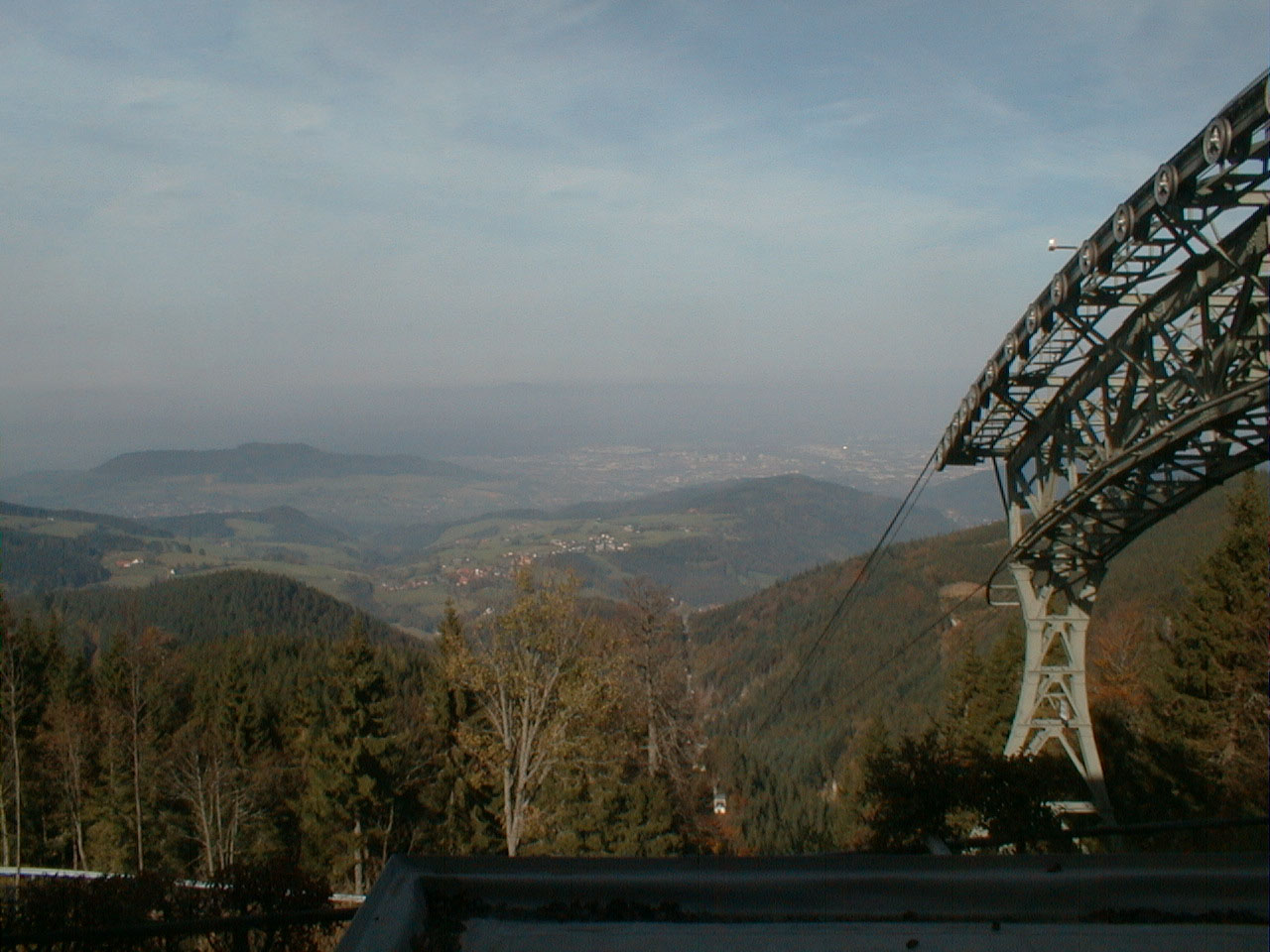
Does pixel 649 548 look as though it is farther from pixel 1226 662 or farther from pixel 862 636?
pixel 1226 662

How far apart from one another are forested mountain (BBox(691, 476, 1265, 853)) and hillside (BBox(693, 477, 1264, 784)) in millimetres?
185

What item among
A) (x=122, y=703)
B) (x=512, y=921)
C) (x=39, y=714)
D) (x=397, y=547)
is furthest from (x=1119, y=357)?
(x=397, y=547)

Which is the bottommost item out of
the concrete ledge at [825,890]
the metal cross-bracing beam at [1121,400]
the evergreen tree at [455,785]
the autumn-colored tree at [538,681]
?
the evergreen tree at [455,785]

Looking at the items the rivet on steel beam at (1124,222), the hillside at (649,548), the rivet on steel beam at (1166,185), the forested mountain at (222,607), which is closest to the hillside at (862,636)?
the rivet on steel beam at (1124,222)

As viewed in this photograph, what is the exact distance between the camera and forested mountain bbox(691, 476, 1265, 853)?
34.4 meters

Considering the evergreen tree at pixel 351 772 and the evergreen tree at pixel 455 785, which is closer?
the evergreen tree at pixel 455 785

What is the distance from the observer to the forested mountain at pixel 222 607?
255ft

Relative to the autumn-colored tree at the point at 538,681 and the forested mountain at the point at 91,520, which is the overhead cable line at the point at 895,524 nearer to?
the autumn-colored tree at the point at 538,681

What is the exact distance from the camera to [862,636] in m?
88.0

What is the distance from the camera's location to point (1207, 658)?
15.5 m

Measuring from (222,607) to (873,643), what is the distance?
6487cm

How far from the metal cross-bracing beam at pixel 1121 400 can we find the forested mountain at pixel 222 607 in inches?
2710

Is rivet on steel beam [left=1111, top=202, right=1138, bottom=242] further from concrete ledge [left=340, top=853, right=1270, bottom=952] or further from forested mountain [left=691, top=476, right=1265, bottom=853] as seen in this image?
forested mountain [left=691, top=476, right=1265, bottom=853]

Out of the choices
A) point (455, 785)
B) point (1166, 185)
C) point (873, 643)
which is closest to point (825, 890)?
point (1166, 185)
